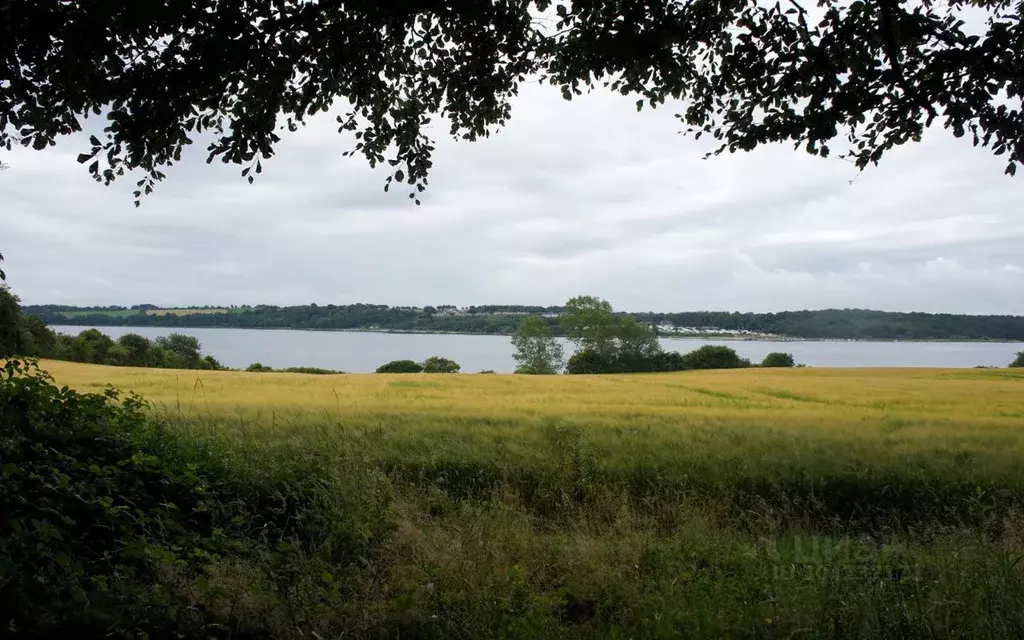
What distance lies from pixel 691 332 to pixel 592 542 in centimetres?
4760

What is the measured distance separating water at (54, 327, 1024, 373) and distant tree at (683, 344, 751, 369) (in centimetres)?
1273

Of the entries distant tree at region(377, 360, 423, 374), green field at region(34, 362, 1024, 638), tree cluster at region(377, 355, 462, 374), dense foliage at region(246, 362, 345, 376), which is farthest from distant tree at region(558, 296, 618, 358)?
green field at region(34, 362, 1024, 638)

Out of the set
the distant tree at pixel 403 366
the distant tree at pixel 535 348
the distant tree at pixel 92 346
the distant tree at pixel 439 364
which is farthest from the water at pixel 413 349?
the distant tree at pixel 535 348

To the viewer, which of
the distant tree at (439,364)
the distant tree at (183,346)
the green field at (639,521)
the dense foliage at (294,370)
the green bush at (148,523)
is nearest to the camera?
the green bush at (148,523)

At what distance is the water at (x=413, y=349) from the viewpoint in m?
37.6

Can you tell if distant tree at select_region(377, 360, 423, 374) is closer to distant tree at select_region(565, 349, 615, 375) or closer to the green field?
distant tree at select_region(565, 349, 615, 375)

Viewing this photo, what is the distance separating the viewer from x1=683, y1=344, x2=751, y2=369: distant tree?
59750mm

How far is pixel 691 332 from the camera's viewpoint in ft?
166

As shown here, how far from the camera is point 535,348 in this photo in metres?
72.4

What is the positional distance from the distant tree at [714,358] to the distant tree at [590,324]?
26.4 ft

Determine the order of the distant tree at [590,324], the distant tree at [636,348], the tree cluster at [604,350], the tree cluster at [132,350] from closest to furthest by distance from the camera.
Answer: the tree cluster at [132,350] < the tree cluster at [604,350] < the distant tree at [636,348] < the distant tree at [590,324]

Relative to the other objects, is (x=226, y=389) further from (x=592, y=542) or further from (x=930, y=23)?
(x=930, y=23)

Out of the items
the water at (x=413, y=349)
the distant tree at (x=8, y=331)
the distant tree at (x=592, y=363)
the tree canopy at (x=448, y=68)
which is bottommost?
the distant tree at (x=592, y=363)

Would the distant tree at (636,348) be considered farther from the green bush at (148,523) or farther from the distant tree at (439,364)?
the green bush at (148,523)
